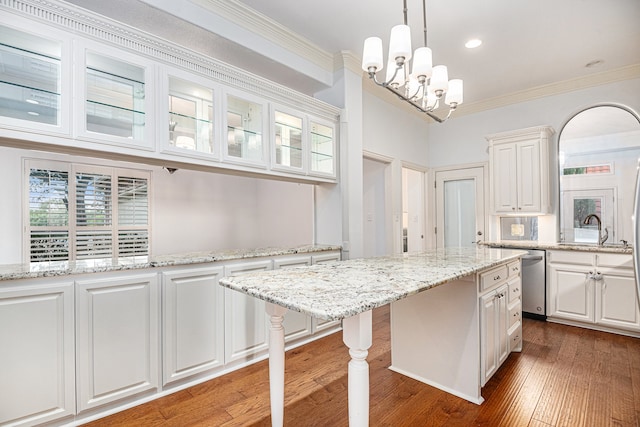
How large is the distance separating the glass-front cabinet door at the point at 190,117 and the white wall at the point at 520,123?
393 cm

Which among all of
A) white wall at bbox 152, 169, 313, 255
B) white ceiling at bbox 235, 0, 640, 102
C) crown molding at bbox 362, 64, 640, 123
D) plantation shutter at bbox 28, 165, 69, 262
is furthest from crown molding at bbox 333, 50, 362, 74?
plantation shutter at bbox 28, 165, 69, 262

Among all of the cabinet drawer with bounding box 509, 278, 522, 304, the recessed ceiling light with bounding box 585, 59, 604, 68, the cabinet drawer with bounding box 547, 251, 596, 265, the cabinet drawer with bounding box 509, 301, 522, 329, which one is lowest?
the cabinet drawer with bounding box 509, 301, 522, 329

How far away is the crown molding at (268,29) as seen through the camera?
2.41 metres

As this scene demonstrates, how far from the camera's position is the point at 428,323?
2141 millimetres

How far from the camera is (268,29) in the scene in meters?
2.73

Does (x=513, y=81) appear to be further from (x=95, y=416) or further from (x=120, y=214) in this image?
(x=120, y=214)

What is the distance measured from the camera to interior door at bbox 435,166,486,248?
15.4 feet

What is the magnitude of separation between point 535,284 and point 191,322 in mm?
3625

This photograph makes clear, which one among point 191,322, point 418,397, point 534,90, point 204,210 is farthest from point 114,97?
point 534,90

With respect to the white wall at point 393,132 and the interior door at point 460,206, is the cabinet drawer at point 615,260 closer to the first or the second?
the interior door at point 460,206

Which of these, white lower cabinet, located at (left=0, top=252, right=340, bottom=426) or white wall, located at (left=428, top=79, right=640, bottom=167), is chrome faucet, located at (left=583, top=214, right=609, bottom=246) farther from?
white lower cabinet, located at (left=0, top=252, right=340, bottom=426)

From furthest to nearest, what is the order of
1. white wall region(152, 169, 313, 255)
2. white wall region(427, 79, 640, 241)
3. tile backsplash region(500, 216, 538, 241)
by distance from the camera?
1. white wall region(152, 169, 313, 255)
2. tile backsplash region(500, 216, 538, 241)
3. white wall region(427, 79, 640, 241)

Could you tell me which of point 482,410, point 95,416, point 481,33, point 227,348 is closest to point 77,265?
point 95,416

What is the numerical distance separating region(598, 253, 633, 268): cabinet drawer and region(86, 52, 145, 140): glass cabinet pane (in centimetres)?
427
